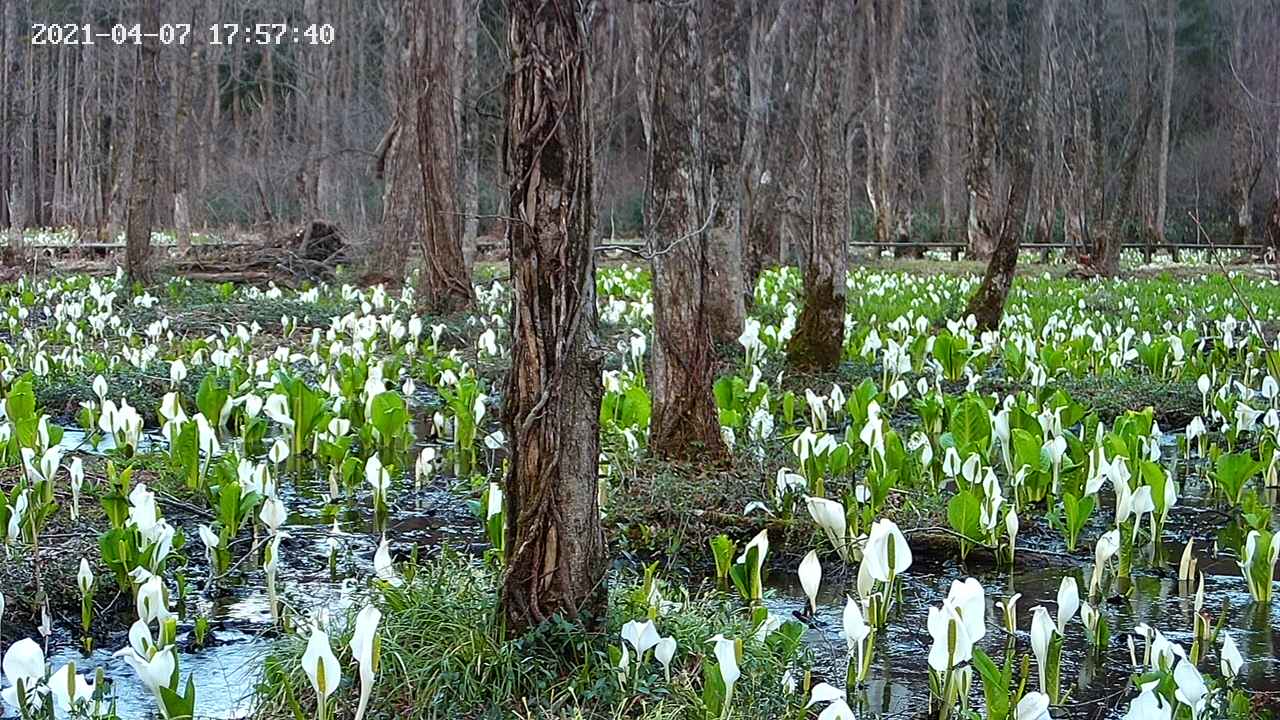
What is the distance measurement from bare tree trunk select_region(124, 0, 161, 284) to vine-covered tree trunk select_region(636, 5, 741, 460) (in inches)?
374

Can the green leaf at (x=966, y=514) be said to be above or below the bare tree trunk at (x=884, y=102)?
below

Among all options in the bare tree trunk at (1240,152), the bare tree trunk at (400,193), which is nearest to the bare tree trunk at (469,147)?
the bare tree trunk at (400,193)

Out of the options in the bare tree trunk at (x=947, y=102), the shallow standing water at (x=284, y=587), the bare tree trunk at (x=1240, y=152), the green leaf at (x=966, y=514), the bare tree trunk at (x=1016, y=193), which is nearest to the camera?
the shallow standing water at (x=284, y=587)

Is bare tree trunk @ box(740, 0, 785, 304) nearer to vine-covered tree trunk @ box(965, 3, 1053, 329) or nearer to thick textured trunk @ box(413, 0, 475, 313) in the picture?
vine-covered tree trunk @ box(965, 3, 1053, 329)

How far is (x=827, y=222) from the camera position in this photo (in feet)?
28.9

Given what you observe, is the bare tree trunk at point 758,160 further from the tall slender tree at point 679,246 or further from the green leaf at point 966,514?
the green leaf at point 966,514

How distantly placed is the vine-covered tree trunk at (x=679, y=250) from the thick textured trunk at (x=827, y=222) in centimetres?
268

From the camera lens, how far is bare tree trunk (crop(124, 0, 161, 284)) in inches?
555

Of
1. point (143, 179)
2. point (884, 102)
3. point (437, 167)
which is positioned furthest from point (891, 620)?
point (884, 102)

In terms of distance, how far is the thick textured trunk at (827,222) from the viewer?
343 inches

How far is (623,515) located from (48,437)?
2.20 m

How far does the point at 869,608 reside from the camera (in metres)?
3.79

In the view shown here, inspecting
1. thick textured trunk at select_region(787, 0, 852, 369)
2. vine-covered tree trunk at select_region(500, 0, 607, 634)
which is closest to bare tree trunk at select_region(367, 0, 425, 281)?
thick textured trunk at select_region(787, 0, 852, 369)

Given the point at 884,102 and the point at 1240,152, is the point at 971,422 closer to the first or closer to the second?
the point at 884,102
